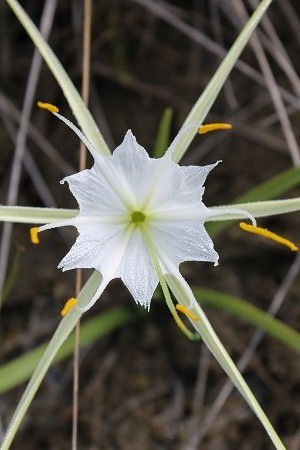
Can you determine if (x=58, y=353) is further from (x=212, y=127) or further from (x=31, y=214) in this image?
(x=212, y=127)

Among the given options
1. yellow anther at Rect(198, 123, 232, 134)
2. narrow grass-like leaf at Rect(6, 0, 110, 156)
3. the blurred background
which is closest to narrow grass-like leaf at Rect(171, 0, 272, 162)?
yellow anther at Rect(198, 123, 232, 134)

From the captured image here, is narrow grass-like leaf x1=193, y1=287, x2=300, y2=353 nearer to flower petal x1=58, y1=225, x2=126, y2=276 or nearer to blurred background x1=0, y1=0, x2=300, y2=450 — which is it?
blurred background x1=0, y1=0, x2=300, y2=450

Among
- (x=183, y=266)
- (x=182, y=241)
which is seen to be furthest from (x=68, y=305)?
(x=183, y=266)

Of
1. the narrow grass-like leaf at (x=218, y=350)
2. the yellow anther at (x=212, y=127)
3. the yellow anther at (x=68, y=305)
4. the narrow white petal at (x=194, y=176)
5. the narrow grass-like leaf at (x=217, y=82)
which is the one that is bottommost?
the narrow grass-like leaf at (x=218, y=350)

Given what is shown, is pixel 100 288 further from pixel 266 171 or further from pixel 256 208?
pixel 266 171

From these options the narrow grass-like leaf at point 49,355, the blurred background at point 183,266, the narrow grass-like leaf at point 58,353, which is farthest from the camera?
the blurred background at point 183,266

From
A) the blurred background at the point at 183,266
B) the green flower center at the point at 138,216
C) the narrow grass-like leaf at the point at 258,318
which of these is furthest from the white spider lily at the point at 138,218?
the blurred background at the point at 183,266

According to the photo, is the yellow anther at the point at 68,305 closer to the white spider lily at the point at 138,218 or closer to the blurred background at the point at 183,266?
the white spider lily at the point at 138,218
